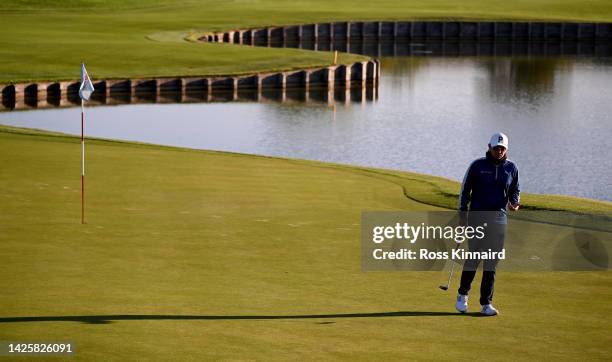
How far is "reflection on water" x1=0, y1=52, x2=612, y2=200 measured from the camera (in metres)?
42.2

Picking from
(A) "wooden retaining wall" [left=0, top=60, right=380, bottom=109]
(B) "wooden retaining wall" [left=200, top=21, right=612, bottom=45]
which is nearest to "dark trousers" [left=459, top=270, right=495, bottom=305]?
(A) "wooden retaining wall" [left=0, top=60, right=380, bottom=109]

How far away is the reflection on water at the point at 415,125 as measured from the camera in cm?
4219

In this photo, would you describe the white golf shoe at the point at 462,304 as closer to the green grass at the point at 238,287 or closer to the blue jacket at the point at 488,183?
the green grass at the point at 238,287

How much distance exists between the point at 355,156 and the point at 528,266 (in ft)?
91.4

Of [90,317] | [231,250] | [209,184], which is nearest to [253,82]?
[209,184]

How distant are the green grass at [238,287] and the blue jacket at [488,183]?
116 centimetres

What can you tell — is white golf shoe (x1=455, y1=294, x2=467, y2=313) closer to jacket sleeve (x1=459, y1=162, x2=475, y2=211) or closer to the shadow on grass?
the shadow on grass

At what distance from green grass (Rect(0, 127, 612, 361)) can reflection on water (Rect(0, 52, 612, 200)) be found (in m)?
18.9

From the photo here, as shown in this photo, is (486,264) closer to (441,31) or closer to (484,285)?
(484,285)

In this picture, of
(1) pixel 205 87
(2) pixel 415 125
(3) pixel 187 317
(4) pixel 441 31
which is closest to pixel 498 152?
(3) pixel 187 317

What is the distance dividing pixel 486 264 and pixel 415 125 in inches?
1564

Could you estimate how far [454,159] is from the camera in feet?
142

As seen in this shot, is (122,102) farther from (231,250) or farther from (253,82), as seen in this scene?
(231,250)

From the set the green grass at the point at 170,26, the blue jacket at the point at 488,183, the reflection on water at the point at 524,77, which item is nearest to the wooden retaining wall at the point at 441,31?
the green grass at the point at 170,26
